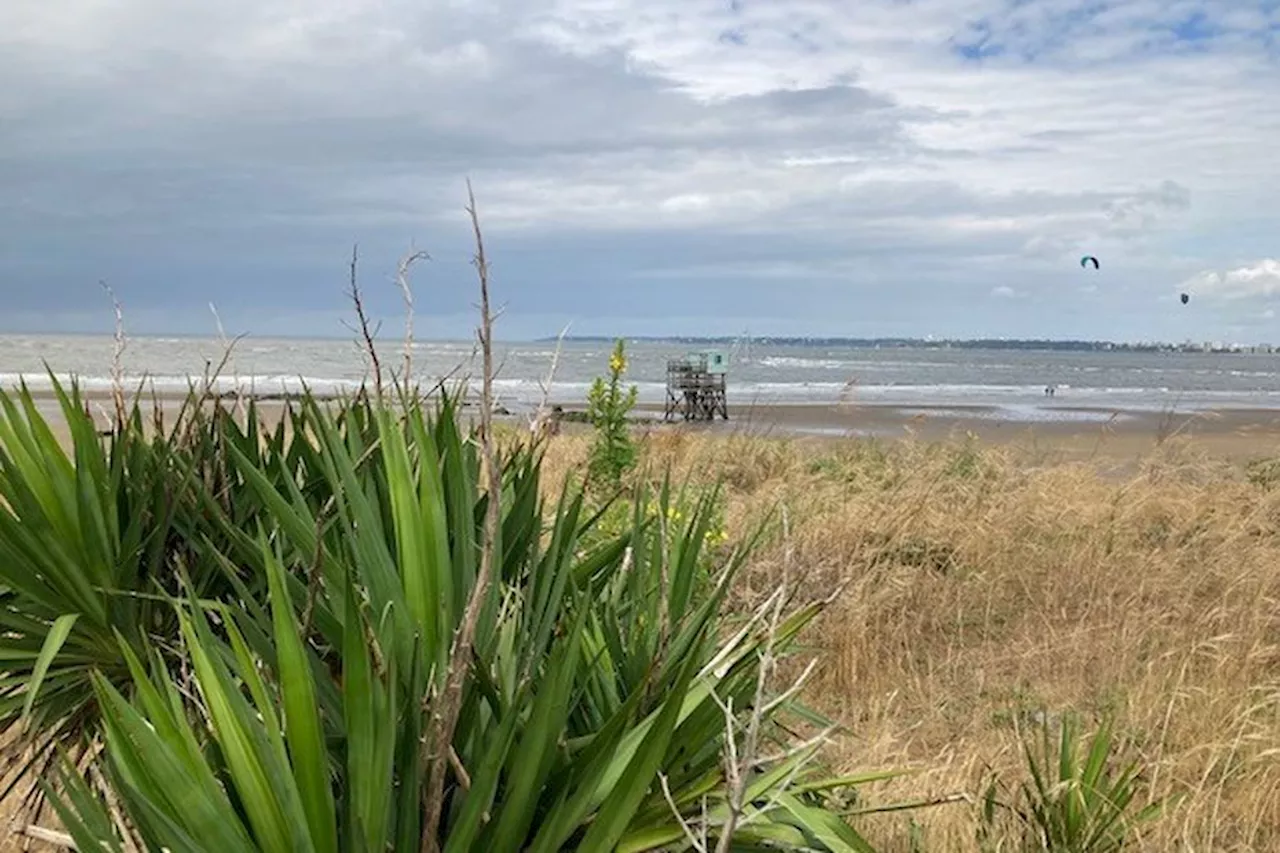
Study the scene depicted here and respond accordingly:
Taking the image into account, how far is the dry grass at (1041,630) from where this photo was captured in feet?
12.5

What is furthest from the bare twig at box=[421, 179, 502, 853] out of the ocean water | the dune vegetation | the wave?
the wave

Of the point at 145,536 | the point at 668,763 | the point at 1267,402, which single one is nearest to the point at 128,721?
the point at 668,763

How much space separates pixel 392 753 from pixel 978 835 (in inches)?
92.9

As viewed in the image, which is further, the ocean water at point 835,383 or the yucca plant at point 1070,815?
the ocean water at point 835,383

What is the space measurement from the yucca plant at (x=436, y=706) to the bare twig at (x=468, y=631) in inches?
0.7

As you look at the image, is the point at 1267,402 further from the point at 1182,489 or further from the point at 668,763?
the point at 668,763

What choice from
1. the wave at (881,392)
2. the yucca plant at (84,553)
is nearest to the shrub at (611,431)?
the yucca plant at (84,553)

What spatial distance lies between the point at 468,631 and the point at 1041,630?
504 centimetres

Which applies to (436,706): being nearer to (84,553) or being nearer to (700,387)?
(84,553)

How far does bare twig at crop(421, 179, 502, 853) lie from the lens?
1.33 m

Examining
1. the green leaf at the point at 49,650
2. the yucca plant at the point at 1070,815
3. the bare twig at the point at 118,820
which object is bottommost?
the yucca plant at the point at 1070,815

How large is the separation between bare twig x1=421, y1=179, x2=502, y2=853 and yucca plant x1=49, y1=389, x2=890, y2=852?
0.02 m

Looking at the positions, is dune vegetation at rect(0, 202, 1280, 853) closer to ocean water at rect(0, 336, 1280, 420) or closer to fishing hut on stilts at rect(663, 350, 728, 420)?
ocean water at rect(0, 336, 1280, 420)

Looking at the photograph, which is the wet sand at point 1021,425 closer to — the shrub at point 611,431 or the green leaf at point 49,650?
the shrub at point 611,431
